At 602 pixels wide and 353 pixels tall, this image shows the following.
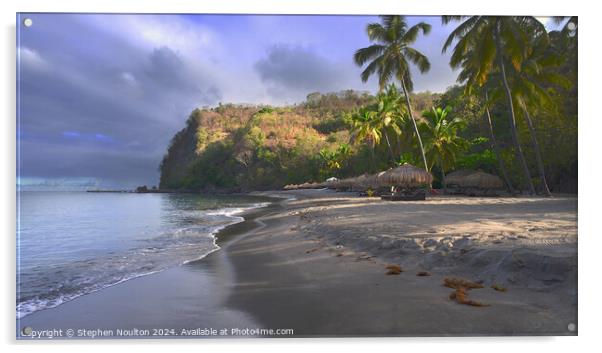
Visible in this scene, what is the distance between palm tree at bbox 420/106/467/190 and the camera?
963 inches

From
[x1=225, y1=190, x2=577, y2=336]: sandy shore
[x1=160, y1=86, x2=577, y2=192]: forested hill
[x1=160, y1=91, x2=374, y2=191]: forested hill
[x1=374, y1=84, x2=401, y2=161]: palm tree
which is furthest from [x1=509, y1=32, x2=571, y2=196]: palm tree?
[x1=374, y1=84, x2=401, y2=161]: palm tree

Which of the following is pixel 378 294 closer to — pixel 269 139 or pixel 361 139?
pixel 269 139

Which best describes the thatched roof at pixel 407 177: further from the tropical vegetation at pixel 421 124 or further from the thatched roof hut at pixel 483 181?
the thatched roof hut at pixel 483 181

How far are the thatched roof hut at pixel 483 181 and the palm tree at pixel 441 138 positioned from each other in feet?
7.85

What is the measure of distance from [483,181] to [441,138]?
4.30 metres

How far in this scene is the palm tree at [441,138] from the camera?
24453 millimetres

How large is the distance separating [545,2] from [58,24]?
5142mm

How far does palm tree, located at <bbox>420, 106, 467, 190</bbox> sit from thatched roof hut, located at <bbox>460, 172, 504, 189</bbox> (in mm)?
2393

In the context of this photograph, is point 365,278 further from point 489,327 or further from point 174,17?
point 174,17

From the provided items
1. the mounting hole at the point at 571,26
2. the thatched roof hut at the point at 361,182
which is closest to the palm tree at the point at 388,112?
the thatched roof hut at the point at 361,182

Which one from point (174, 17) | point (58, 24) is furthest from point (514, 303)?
point (58, 24)

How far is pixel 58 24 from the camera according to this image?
3.64m

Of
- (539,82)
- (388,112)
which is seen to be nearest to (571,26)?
(539,82)

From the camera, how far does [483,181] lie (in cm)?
2177
